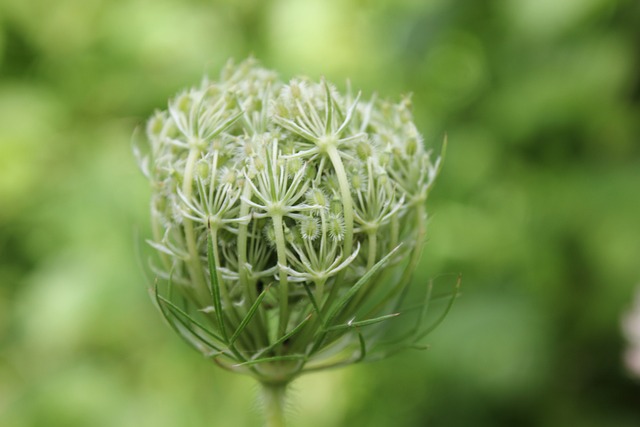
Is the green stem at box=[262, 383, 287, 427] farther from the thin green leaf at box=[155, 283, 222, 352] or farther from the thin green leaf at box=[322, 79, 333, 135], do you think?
the thin green leaf at box=[322, 79, 333, 135]

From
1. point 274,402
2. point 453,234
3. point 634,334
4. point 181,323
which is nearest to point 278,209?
point 181,323

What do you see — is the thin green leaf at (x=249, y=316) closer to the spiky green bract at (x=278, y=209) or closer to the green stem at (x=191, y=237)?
the spiky green bract at (x=278, y=209)

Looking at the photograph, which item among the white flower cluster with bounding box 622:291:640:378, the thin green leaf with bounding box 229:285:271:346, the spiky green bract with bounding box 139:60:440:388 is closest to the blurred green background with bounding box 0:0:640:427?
the white flower cluster with bounding box 622:291:640:378

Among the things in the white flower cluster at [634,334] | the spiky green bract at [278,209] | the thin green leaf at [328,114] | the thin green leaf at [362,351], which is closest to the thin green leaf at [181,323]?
the spiky green bract at [278,209]

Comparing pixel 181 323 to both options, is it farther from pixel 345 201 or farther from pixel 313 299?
pixel 345 201

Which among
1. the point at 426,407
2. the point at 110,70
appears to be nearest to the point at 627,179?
the point at 426,407

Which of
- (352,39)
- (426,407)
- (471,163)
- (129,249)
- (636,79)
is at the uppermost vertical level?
(352,39)

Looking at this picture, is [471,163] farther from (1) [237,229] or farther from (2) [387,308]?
(1) [237,229]
